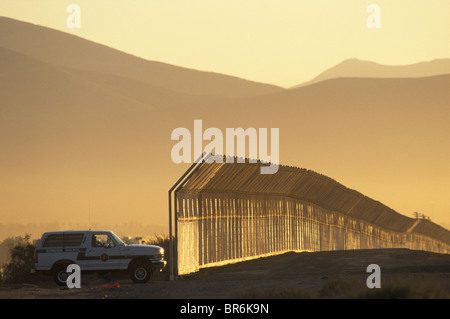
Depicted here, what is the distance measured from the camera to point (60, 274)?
98.1ft

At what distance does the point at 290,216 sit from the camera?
47281mm

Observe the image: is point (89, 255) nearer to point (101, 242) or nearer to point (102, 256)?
point (102, 256)

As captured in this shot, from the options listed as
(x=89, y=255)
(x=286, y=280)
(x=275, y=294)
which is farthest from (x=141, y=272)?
(x=275, y=294)

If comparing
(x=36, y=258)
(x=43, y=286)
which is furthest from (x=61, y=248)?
(x=43, y=286)

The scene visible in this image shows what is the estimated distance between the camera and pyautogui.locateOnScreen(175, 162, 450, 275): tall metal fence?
3309 cm

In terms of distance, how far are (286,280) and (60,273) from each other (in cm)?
727

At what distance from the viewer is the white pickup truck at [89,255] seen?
29.9 m

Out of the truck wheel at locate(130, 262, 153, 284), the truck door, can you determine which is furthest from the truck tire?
the truck wheel at locate(130, 262, 153, 284)

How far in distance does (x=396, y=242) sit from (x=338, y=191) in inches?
1576

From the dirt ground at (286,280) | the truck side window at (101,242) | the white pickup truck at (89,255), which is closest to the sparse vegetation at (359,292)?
the dirt ground at (286,280)

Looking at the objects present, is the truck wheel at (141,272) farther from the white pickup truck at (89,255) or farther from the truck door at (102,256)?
the truck door at (102,256)

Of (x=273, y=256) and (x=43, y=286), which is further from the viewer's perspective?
(x=273, y=256)

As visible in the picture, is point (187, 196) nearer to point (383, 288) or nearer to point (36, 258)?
point (36, 258)
